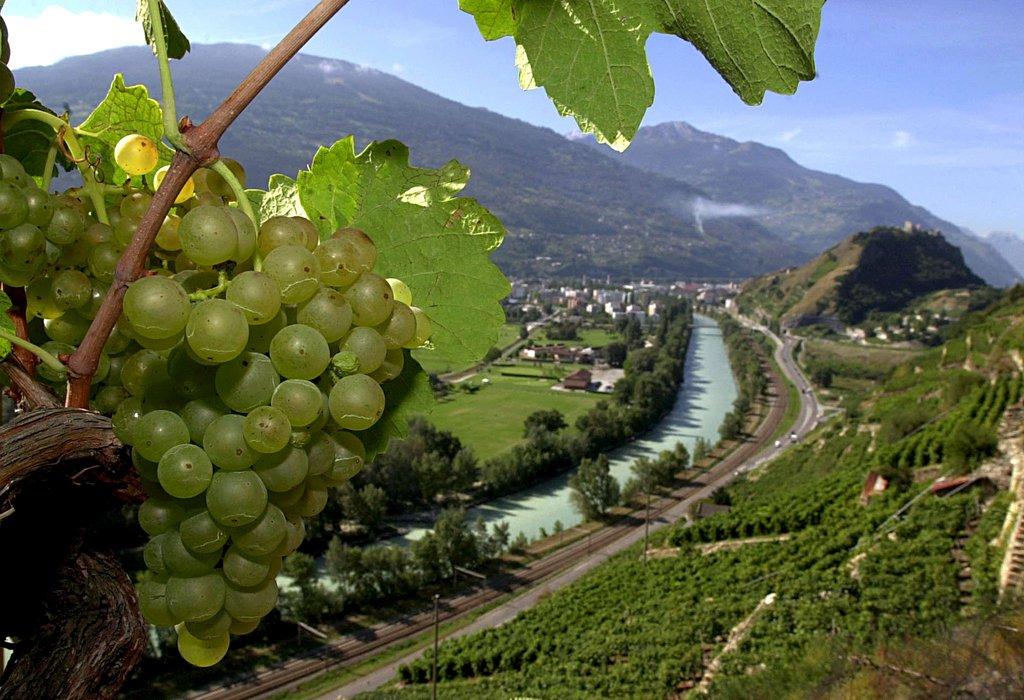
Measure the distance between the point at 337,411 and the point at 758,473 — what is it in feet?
99.3

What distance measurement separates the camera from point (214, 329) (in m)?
0.48

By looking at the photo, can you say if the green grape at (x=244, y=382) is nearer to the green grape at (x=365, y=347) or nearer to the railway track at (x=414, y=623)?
the green grape at (x=365, y=347)

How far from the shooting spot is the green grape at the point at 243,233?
52 cm

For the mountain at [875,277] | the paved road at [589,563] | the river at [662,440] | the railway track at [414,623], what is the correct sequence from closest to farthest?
the railway track at [414,623]
the paved road at [589,563]
the river at [662,440]
the mountain at [875,277]

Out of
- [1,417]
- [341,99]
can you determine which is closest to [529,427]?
[1,417]

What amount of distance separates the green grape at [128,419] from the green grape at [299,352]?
0.11 metres

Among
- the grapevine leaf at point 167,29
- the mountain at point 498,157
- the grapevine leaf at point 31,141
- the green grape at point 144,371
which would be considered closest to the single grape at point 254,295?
the green grape at point 144,371

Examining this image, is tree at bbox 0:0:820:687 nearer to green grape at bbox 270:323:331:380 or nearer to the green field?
green grape at bbox 270:323:331:380

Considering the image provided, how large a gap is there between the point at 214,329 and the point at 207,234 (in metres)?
0.07

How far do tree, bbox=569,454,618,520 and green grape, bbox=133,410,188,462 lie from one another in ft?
82.0

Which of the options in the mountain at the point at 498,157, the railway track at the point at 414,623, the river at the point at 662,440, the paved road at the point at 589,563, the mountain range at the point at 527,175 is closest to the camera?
the railway track at the point at 414,623

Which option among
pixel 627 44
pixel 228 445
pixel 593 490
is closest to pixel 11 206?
pixel 228 445

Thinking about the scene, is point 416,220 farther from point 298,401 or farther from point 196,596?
point 196,596

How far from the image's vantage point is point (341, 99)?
472ft
